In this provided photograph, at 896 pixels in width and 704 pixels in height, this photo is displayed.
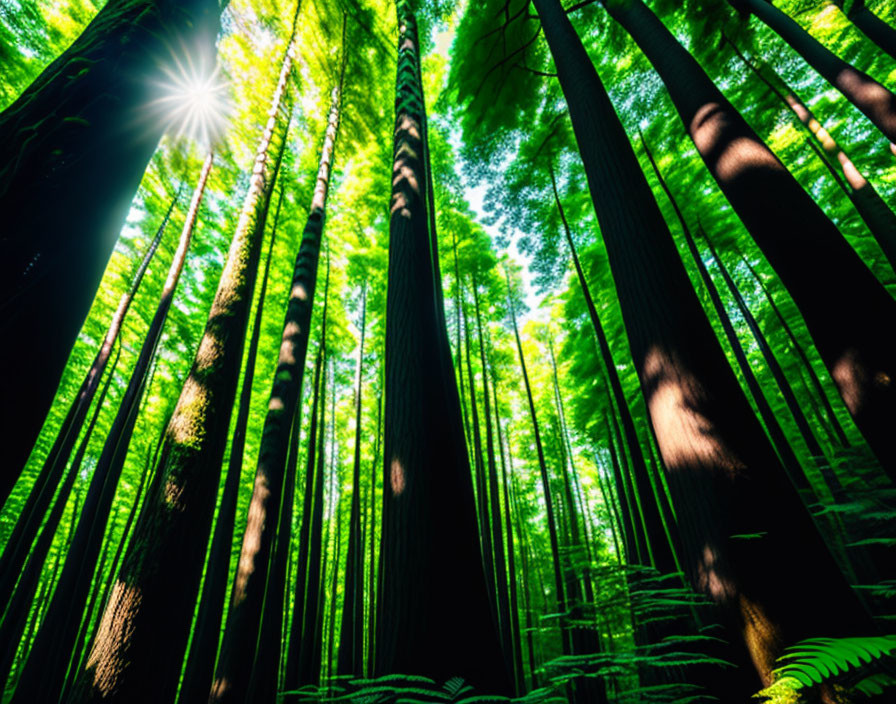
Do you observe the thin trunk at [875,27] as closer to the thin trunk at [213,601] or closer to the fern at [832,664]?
the fern at [832,664]

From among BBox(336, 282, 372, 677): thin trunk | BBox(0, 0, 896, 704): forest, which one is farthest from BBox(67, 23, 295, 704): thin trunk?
BBox(336, 282, 372, 677): thin trunk

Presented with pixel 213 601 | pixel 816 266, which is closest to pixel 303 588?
pixel 213 601

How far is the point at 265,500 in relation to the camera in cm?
295

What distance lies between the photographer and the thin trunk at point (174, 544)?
1820mm

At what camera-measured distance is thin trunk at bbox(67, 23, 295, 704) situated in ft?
5.97

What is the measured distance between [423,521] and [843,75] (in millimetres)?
6027

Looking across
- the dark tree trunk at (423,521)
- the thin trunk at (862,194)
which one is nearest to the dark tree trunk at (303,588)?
the dark tree trunk at (423,521)

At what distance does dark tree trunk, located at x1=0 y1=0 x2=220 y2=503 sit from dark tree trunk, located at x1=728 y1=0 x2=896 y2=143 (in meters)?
5.02

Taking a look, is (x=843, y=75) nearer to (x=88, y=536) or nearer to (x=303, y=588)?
(x=88, y=536)

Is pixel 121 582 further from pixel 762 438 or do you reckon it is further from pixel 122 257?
pixel 122 257

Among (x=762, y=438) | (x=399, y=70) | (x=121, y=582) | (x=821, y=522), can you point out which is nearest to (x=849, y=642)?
(x=762, y=438)

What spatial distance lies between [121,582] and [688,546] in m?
2.98

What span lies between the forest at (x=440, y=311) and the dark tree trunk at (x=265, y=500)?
24 mm

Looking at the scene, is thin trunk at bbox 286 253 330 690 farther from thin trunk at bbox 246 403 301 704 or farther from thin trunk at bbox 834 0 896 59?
thin trunk at bbox 834 0 896 59
